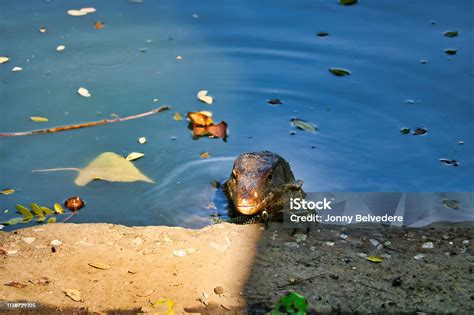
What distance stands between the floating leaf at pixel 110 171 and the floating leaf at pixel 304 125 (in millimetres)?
1629

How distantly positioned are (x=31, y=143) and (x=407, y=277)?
378 cm

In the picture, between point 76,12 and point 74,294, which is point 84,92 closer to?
point 76,12

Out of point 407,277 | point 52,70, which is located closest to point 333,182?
point 407,277

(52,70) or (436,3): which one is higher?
(436,3)

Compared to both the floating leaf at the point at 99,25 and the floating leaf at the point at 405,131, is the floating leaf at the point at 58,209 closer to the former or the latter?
the floating leaf at the point at 405,131

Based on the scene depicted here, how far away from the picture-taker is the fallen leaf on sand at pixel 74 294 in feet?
14.8

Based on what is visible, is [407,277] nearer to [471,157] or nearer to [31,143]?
[471,157]

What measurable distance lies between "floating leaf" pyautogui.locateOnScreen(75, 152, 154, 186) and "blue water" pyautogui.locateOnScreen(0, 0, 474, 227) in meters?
0.07

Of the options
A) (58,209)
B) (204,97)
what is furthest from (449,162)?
(58,209)

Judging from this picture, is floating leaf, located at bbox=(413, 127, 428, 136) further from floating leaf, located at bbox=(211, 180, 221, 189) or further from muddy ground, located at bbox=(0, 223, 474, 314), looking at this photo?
floating leaf, located at bbox=(211, 180, 221, 189)

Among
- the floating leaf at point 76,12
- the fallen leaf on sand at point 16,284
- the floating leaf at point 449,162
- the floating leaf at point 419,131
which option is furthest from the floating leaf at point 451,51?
the fallen leaf on sand at point 16,284

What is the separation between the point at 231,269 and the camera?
15.9 ft

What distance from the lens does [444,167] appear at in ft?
21.4

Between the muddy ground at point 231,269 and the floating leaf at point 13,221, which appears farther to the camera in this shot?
the floating leaf at point 13,221
